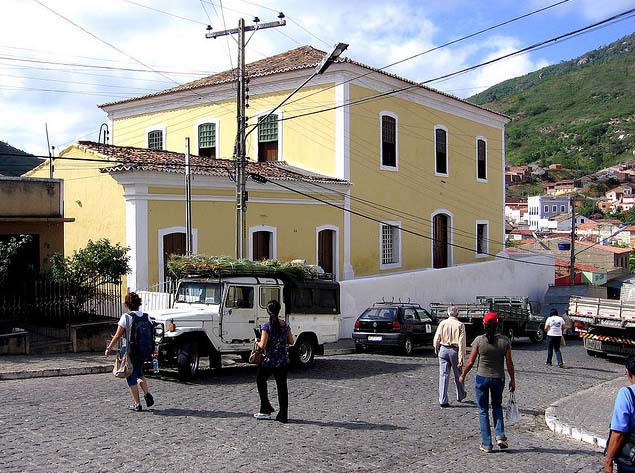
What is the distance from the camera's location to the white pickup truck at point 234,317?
43.1 feet

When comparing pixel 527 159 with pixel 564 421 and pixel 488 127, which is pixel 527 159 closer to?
pixel 488 127

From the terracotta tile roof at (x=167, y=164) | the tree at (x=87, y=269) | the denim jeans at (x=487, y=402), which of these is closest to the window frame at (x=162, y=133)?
the terracotta tile roof at (x=167, y=164)

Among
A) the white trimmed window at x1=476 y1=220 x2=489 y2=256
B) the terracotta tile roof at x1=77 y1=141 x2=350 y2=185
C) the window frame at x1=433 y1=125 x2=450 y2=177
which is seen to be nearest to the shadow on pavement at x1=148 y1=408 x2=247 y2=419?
the terracotta tile roof at x1=77 y1=141 x2=350 y2=185

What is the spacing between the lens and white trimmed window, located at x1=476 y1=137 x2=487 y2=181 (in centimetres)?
3631

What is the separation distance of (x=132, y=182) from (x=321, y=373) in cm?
818

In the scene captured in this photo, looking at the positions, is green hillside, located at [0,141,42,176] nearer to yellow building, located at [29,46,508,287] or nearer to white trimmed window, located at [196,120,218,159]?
yellow building, located at [29,46,508,287]

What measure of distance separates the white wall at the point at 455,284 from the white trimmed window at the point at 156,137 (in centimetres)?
1306

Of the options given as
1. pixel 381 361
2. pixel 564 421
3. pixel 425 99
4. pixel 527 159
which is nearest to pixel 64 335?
pixel 381 361

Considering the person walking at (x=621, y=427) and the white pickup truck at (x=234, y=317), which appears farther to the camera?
the white pickup truck at (x=234, y=317)

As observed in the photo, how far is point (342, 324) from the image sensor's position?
74.7ft

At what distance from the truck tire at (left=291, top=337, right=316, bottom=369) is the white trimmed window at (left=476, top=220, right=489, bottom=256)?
22406 mm

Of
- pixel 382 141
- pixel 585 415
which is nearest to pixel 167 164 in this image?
pixel 382 141

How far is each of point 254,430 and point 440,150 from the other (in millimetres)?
25287

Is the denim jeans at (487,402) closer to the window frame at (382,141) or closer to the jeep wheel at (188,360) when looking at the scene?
the jeep wheel at (188,360)
